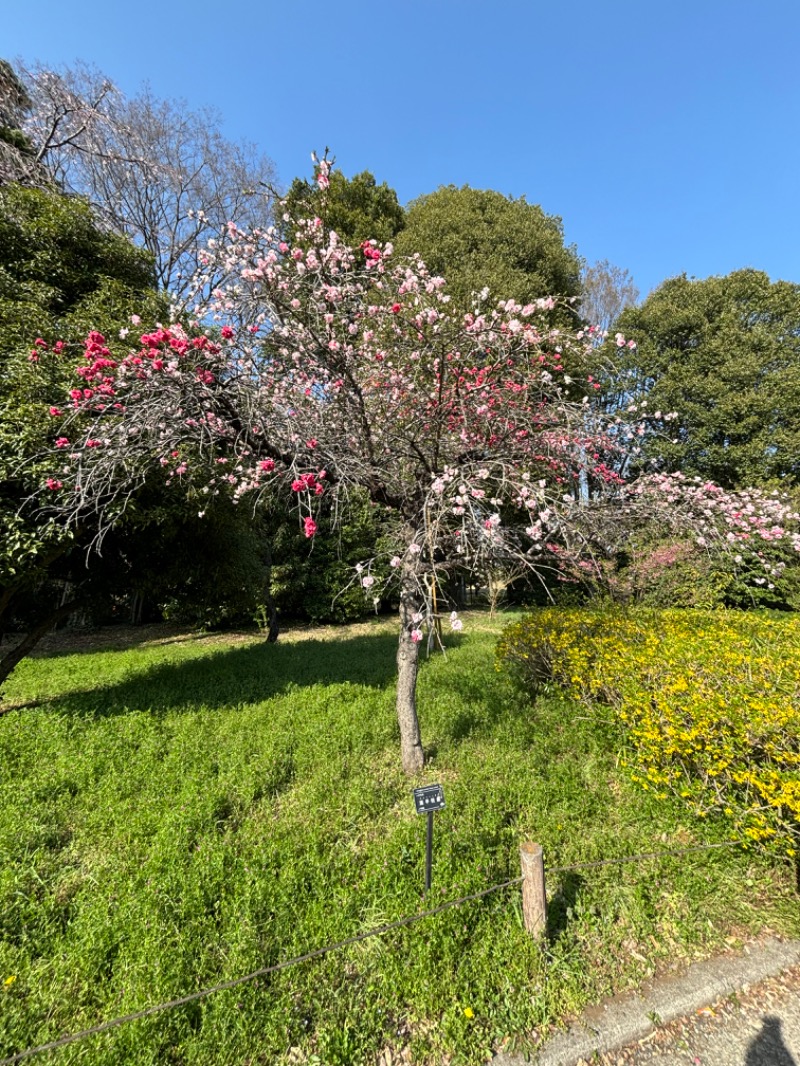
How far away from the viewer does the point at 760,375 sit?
42.6 ft

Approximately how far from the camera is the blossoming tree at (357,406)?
3.16m

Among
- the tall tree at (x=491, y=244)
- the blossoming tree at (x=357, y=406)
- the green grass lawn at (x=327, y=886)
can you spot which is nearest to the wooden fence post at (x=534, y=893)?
the green grass lawn at (x=327, y=886)

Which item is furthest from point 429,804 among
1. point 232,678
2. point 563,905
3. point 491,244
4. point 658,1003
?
point 491,244

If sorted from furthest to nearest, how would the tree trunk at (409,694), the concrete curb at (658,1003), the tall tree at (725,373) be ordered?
the tall tree at (725,373) → the tree trunk at (409,694) → the concrete curb at (658,1003)

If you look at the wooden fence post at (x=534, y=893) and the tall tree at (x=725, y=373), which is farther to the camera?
the tall tree at (x=725, y=373)

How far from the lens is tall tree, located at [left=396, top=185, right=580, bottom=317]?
31.1ft

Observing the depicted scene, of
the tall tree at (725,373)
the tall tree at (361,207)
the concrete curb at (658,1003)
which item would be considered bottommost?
the concrete curb at (658,1003)

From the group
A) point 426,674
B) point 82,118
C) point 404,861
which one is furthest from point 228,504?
point 82,118

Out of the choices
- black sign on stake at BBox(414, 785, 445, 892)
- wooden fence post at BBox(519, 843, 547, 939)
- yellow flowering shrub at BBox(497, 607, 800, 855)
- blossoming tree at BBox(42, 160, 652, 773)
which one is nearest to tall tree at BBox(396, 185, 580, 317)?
blossoming tree at BBox(42, 160, 652, 773)

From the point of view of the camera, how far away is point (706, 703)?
9.44ft

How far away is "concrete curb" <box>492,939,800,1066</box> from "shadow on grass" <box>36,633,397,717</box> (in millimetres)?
4048

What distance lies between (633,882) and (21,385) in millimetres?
6708

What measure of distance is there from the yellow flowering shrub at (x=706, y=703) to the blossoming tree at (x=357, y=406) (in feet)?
4.65

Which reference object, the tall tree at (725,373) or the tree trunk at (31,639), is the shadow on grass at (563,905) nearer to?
the tree trunk at (31,639)
